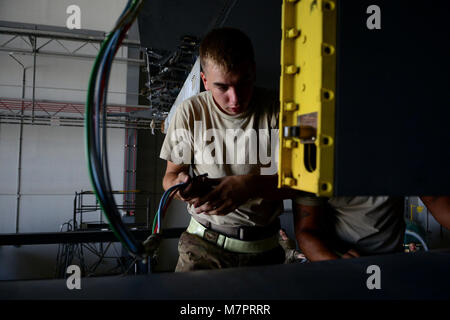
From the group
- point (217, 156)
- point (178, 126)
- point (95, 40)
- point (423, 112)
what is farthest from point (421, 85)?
point (95, 40)

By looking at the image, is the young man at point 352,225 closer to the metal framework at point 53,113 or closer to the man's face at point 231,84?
the man's face at point 231,84

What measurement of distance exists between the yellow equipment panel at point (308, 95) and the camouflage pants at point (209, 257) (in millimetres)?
615

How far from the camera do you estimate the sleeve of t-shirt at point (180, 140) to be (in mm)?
1188

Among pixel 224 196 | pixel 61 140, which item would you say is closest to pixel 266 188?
pixel 224 196

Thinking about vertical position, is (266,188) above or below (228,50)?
below

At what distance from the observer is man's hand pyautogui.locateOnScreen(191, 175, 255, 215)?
2.82ft

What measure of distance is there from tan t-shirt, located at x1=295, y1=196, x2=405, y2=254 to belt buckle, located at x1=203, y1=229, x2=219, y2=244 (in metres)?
0.40

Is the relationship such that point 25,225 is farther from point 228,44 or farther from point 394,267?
point 394,267

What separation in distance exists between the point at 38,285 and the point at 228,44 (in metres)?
0.82

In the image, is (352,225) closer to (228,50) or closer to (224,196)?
(224,196)

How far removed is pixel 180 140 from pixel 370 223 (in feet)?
2.65

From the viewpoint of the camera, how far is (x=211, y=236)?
1.16m

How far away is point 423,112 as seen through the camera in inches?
21.8
